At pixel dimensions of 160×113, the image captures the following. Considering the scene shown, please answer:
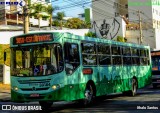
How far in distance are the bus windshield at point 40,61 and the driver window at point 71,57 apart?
0.37 meters

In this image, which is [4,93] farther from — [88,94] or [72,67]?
[72,67]

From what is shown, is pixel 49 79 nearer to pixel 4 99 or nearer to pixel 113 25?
pixel 4 99

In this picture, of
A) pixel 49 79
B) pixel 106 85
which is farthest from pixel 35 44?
pixel 106 85

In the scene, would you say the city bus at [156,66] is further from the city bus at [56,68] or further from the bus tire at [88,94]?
the bus tire at [88,94]

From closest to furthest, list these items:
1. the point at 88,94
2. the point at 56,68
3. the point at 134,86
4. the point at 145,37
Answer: the point at 56,68 < the point at 88,94 < the point at 134,86 < the point at 145,37

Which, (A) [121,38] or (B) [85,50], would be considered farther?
(A) [121,38]

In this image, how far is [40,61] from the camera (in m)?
13.9

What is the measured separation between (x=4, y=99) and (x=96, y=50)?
25.4ft

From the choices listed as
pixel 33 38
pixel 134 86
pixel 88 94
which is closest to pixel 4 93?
pixel 134 86

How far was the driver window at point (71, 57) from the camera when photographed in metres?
14.2

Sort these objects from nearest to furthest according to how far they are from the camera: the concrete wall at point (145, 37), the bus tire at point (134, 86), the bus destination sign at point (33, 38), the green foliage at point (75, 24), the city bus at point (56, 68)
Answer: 1. the city bus at point (56, 68)
2. the bus destination sign at point (33, 38)
3. the bus tire at point (134, 86)
4. the concrete wall at point (145, 37)
5. the green foliage at point (75, 24)

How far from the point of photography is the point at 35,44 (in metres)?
14.2

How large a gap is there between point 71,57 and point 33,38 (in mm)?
1651

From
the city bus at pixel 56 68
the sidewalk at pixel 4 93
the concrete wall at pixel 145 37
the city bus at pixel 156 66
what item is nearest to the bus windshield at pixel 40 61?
the city bus at pixel 56 68
